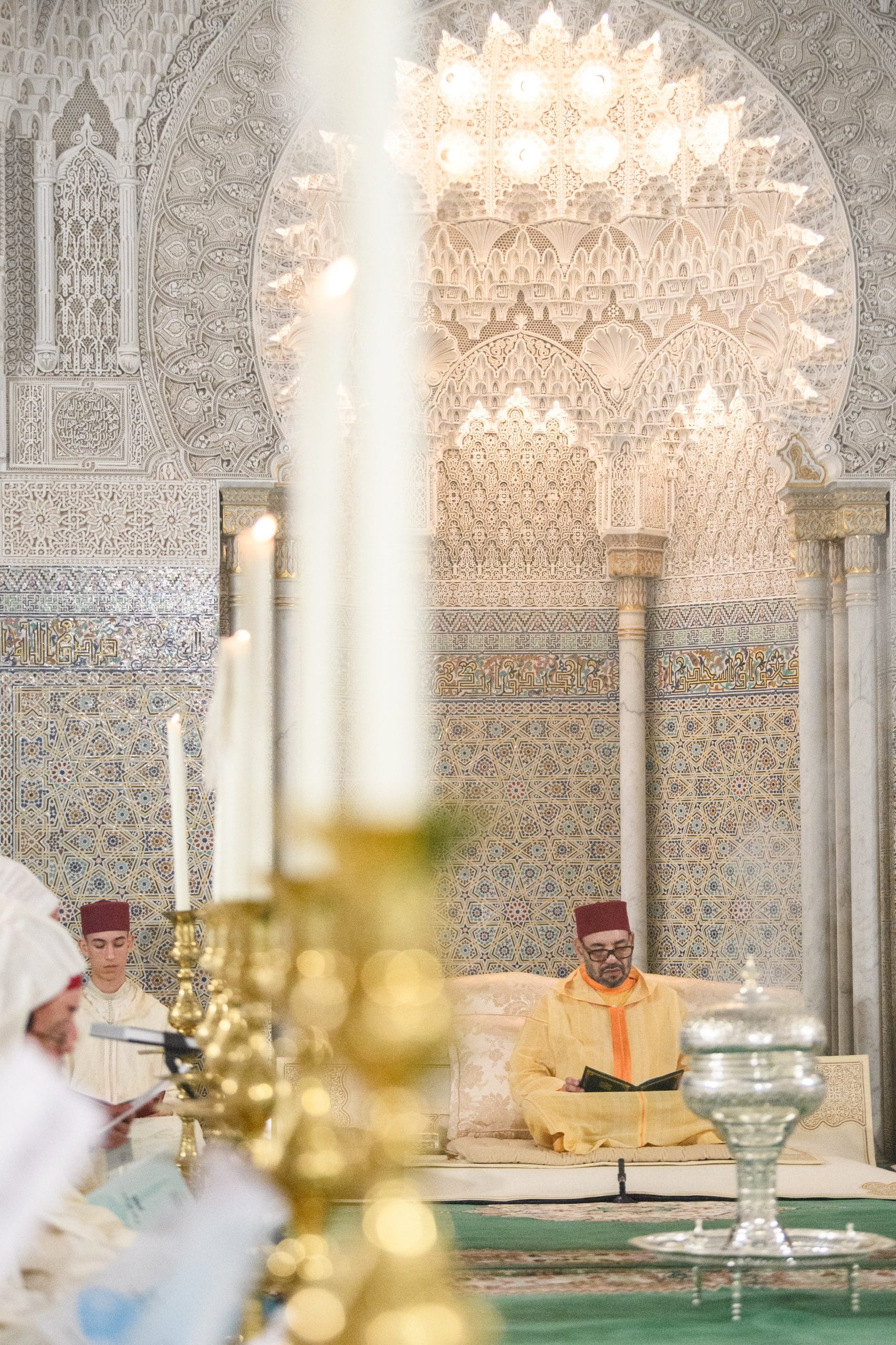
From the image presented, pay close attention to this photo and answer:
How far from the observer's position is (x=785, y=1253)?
2.04m

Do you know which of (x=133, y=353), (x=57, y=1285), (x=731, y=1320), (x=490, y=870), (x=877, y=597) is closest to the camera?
(x=57, y=1285)

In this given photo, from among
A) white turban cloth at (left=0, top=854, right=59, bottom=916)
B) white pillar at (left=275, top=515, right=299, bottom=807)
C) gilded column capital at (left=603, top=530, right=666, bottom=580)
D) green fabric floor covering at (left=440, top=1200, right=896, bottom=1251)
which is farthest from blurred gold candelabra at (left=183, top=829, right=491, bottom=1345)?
gilded column capital at (left=603, top=530, right=666, bottom=580)

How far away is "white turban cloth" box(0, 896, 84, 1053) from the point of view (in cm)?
126

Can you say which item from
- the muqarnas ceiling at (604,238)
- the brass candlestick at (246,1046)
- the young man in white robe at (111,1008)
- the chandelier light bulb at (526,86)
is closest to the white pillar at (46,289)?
the muqarnas ceiling at (604,238)

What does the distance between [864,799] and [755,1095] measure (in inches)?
132

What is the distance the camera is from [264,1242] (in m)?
0.80

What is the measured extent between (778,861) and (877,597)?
108 cm

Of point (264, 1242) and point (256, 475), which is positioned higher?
point (256, 475)

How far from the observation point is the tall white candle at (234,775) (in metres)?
1.00

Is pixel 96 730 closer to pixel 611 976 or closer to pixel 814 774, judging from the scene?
pixel 611 976

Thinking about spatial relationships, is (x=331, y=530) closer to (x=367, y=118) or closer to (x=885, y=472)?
(x=367, y=118)

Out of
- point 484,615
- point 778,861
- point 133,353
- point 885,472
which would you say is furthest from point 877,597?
point 133,353

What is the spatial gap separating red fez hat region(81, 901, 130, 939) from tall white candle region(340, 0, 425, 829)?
169 inches

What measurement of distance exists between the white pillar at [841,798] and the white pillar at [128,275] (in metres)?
2.37
